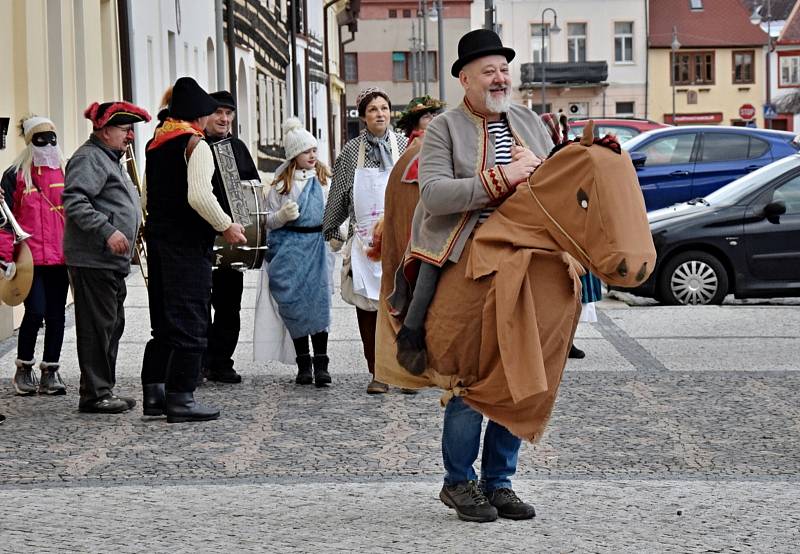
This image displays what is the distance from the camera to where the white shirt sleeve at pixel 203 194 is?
8211 millimetres

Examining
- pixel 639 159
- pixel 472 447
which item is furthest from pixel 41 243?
pixel 639 159

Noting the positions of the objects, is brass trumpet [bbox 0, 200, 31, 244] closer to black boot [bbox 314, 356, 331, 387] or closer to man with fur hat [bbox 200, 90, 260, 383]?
man with fur hat [bbox 200, 90, 260, 383]

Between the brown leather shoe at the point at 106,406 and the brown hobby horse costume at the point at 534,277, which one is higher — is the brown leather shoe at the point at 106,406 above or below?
below

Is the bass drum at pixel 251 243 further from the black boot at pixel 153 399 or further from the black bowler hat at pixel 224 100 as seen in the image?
the black boot at pixel 153 399

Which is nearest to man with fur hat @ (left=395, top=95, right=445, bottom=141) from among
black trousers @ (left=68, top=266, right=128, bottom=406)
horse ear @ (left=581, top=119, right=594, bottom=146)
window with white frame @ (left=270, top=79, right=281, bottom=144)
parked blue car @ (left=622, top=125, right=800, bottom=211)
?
black trousers @ (left=68, top=266, right=128, bottom=406)

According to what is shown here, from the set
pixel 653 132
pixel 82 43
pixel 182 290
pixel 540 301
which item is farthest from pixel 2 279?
pixel 653 132

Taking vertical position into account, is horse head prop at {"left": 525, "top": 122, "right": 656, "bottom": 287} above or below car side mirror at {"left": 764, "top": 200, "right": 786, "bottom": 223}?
above

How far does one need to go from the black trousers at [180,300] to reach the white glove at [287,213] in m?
1.35

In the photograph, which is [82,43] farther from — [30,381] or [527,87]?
[527,87]

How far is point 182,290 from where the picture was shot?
8.39 m

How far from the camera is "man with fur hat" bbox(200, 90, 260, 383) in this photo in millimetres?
9844

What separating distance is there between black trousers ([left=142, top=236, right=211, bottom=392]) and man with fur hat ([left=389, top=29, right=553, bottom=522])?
8.57 feet

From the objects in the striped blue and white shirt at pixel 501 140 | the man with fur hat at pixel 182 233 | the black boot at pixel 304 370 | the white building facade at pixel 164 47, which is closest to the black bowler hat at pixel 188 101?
the man with fur hat at pixel 182 233

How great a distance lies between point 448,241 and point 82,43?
12557 mm
